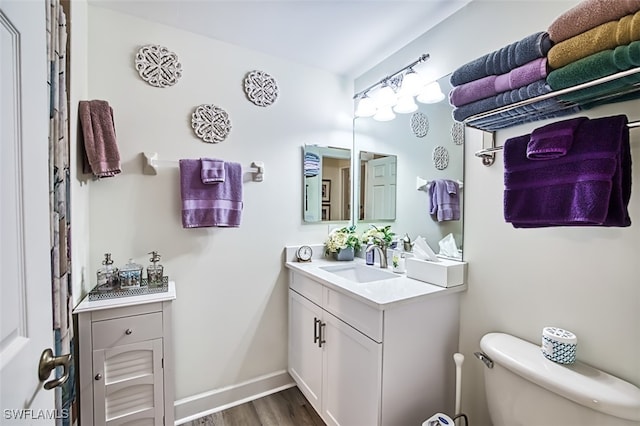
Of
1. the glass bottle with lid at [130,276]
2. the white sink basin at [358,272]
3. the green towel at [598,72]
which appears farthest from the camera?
the white sink basin at [358,272]

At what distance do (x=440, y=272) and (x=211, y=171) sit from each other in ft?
4.47

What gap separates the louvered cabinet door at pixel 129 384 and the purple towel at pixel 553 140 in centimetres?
182

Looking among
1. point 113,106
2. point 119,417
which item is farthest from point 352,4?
point 119,417

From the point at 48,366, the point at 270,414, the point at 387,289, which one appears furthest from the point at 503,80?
the point at 270,414

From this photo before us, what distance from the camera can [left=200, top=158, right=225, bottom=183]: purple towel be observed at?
1665 millimetres

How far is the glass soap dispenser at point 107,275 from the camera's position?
149 centimetres

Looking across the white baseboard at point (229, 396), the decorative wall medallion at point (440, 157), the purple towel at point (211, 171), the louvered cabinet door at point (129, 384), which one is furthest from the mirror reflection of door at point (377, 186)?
the louvered cabinet door at point (129, 384)

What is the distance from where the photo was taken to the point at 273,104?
201 centimetres

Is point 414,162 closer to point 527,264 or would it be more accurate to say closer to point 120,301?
point 527,264

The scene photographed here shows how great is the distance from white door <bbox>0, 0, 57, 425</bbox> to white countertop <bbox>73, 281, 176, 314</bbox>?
71cm

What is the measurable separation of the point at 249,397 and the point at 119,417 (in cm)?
79

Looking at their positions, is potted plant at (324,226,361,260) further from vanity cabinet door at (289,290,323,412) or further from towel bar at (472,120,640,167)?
towel bar at (472,120,640,167)

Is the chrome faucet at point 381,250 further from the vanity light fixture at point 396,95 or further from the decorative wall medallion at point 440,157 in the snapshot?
the vanity light fixture at point 396,95

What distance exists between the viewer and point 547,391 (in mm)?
1015
